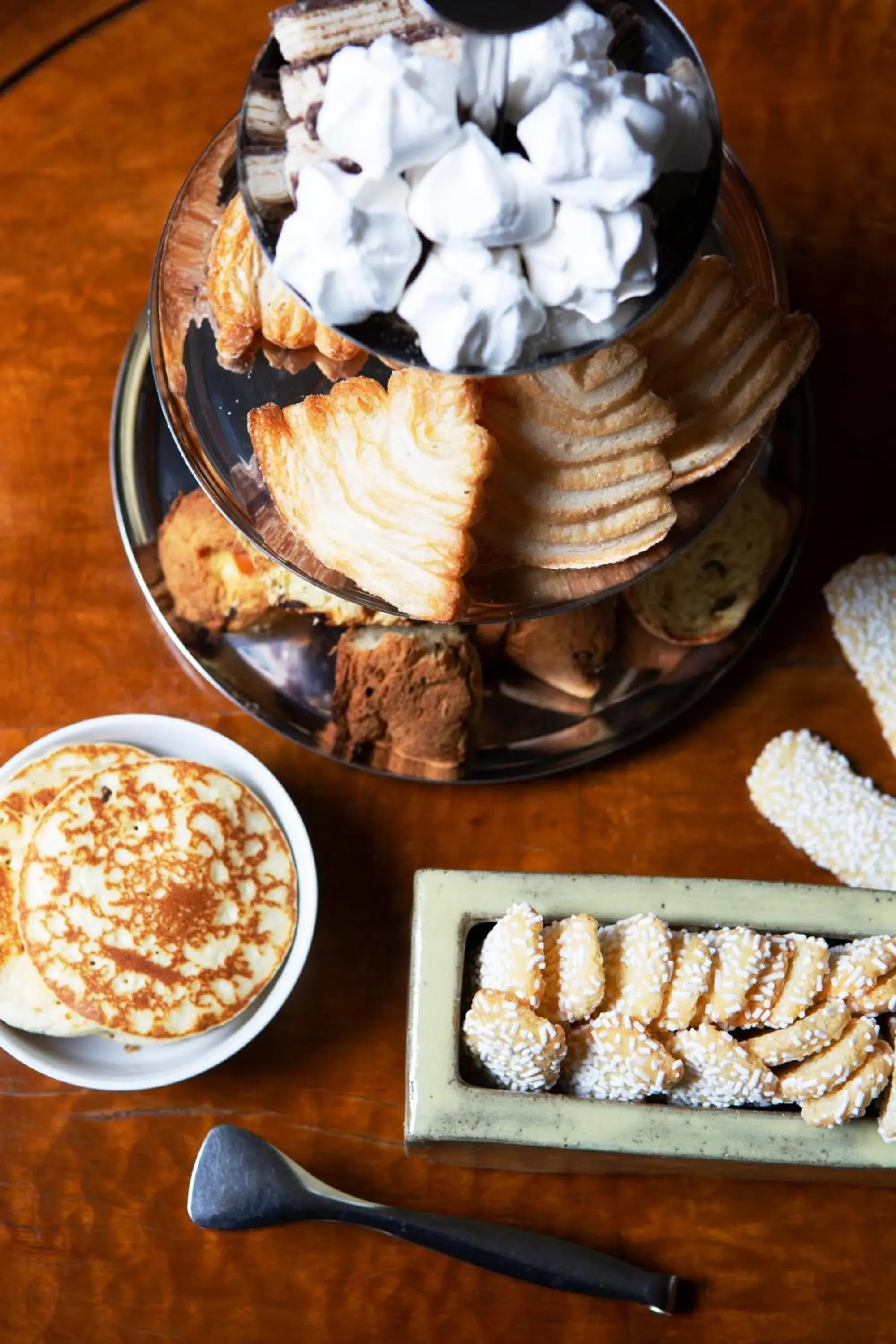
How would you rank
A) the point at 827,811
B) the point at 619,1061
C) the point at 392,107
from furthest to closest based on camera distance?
the point at 827,811
the point at 619,1061
the point at 392,107

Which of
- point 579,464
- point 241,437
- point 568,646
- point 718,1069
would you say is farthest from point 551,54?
point 718,1069

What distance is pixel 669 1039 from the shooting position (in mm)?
1020

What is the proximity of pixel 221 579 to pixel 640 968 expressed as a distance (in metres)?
0.50

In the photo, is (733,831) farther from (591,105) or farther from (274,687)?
(591,105)

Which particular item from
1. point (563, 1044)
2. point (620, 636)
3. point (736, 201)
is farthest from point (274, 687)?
point (736, 201)

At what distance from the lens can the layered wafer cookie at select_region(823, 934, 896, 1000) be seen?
3.33 feet

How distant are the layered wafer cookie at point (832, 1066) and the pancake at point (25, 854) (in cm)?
57

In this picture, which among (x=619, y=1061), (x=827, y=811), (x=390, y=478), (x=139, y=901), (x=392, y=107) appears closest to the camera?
(x=392, y=107)

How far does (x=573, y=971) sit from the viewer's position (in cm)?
100

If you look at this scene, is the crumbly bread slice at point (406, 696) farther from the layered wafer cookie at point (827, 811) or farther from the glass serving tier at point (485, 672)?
the layered wafer cookie at point (827, 811)

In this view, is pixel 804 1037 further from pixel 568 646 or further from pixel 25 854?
pixel 25 854

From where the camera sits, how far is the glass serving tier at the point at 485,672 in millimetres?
1216

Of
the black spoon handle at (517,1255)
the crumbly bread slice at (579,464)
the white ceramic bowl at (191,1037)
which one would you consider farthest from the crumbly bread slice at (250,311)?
the black spoon handle at (517,1255)

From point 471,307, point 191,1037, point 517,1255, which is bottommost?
point 517,1255
